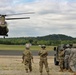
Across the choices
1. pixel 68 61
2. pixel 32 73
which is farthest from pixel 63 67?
pixel 32 73

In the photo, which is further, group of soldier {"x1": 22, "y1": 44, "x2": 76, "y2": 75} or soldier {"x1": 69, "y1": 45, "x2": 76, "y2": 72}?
soldier {"x1": 69, "y1": 45, "x2": 76, "y2": 72}

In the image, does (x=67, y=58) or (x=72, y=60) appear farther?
(x=67, y=58)

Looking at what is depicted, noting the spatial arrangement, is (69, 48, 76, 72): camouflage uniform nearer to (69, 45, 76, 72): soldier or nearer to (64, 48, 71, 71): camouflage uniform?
(69, 45, 76, 72): soldier

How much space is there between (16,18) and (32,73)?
112ft

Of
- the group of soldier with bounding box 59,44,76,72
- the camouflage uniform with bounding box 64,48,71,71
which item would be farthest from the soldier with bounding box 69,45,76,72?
the camouflage uniform with bounding box 64,48,71,71

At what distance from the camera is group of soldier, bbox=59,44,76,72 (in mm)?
22122

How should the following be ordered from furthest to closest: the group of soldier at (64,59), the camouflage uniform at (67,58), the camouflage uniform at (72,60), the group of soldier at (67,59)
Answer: the camouflage uniform at (67,58), the group of soldier at (67,59), the camouflage uniform at (72,60), the group of soldier at (64,59)

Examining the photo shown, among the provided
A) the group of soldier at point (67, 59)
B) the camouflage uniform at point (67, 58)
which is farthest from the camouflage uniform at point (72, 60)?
the camouflage uniform at point (67, 58)

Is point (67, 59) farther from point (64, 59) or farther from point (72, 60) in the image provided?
point (72, 60)

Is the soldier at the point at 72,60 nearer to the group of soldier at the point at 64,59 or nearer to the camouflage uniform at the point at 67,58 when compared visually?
the group of soldier at the point at 64,59

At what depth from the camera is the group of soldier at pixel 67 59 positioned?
22122 millimetres

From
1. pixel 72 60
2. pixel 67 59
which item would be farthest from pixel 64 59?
pixel 72 60

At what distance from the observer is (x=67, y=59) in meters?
22.8

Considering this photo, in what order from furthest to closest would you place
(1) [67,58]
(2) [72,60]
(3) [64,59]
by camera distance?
(3) [64,59]
(1) [67,58]
(2) [72,60]
